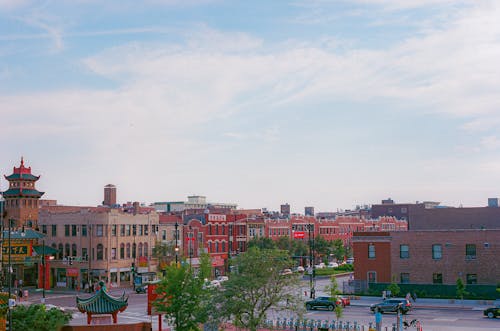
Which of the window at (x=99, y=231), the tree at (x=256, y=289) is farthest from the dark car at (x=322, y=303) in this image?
the window at (x=99, y=231)

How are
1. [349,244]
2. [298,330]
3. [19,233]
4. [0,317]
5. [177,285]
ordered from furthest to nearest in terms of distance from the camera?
1. [349,244]
2. [19,233]
3. [298,330]
4. [177,285]
5. [0,317]

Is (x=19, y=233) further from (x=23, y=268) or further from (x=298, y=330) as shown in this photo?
(x=298, y=330)

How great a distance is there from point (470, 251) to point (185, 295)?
40724mm

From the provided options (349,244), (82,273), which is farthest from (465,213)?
(82,273)

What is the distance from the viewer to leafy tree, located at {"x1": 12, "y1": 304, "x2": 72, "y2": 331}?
128ft

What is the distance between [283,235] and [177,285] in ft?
261

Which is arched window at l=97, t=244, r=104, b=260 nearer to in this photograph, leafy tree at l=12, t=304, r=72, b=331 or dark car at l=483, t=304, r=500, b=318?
leafy tree at l=12, t=304, r=72, b=331

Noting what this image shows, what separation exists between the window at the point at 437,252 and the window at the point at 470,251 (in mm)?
2769

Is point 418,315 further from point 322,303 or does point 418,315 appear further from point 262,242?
point 262,242

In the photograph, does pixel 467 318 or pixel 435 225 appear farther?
pixel 435 225

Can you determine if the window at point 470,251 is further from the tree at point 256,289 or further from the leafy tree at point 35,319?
the leafy tree at point 35,319

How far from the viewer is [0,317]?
4034cm

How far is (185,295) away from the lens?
44.6 m

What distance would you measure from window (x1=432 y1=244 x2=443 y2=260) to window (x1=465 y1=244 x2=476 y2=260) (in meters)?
2.77
